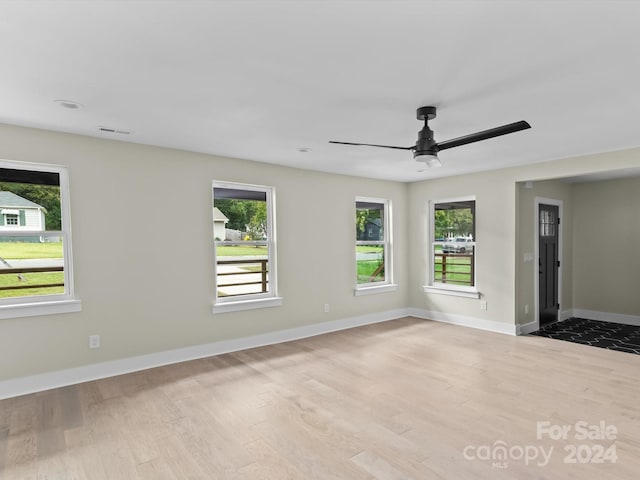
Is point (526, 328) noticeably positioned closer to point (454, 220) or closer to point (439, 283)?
point (439, 283)

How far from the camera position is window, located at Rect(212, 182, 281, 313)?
4711 millimetres

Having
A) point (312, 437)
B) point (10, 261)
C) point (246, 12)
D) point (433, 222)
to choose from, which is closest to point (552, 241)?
point (433, 222)

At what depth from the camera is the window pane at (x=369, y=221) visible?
6320 millimetres

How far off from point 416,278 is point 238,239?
3553 millimetres

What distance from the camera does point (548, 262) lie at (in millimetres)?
6156

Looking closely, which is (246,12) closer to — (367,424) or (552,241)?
(367,424)

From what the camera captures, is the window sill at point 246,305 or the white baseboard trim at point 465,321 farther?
the white baseboard trim at point 465,321

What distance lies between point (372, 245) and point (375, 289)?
2.57 ft

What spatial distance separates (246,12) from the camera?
1713mm

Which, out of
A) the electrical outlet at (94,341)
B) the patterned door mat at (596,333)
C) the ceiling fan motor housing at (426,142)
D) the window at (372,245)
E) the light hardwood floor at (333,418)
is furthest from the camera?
the window at (372,245)

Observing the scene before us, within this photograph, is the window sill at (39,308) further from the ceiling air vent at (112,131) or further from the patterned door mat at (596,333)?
the patterned door mat at (596,333)

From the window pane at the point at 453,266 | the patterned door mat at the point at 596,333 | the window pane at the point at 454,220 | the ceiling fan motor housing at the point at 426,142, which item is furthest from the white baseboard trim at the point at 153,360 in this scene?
the ceiling fan motor housing at the point at 426,142

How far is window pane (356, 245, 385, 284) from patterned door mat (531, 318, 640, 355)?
102 inches

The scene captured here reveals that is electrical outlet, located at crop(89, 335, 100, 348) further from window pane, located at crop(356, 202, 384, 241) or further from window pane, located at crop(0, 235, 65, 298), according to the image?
window pane, located at crop(356, 202, 384, 241)
